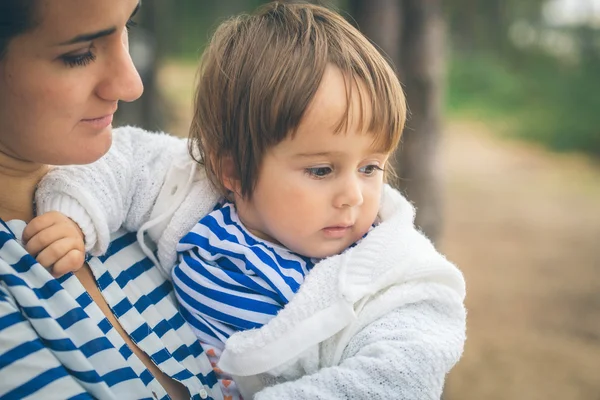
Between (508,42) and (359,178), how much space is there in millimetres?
14485

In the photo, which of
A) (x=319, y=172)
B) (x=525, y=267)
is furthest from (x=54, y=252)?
(x=525, y=267)

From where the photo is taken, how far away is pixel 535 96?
491 inches

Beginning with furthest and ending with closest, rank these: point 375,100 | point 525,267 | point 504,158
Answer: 1. point 504,158
2. point 525,267
3. point 375,100

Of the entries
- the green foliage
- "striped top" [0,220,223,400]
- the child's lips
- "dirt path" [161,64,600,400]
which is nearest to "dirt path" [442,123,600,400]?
"dirt path" [161,64,600,400]

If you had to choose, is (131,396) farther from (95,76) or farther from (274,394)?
(95,76)

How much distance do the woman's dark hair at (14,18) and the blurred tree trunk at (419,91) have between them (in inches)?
77.8

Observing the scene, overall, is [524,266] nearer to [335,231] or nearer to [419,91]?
[419,91]

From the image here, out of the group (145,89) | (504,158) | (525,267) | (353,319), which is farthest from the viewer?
(504,158)

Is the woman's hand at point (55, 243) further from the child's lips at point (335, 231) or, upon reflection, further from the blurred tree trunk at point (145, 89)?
the blurred tree trunk at point (145, 89)

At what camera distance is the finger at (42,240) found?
1.44 meters

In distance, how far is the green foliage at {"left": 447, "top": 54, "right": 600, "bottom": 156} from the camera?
1055cm

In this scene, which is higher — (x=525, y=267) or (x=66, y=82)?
(x=66, y=82)

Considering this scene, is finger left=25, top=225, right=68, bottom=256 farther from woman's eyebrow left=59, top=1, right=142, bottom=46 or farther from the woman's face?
woman's eyebrow left=59, top=1, right=142, bottom=46

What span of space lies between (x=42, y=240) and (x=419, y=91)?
81.3 inches
